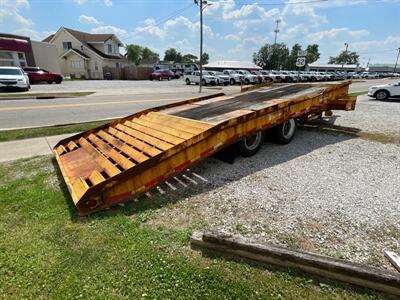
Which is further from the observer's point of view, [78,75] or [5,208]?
[78,75]

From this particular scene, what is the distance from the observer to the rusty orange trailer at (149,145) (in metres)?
3.75

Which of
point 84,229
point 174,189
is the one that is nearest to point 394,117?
point 174,189

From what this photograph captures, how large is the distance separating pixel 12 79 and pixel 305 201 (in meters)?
21.8

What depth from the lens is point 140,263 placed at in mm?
2752

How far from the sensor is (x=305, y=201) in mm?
4004

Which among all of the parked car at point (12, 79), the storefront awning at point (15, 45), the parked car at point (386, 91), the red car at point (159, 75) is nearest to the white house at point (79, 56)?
the red car at point (159, 75)

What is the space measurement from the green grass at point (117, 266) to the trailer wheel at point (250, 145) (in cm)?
261

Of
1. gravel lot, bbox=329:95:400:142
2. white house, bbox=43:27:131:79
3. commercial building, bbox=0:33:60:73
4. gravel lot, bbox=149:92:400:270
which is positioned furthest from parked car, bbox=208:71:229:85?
gravel lot, bbox=149:92:400:270

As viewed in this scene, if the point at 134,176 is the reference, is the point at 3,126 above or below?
below

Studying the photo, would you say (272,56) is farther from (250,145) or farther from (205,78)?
(250,145)

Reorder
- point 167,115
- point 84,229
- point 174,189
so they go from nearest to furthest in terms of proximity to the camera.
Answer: point 84,229 < point 174,189 < point 167,115

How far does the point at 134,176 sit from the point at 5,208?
6.03ft

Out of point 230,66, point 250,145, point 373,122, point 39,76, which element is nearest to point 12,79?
point 39,76

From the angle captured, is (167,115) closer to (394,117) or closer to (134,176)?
(134,176)
